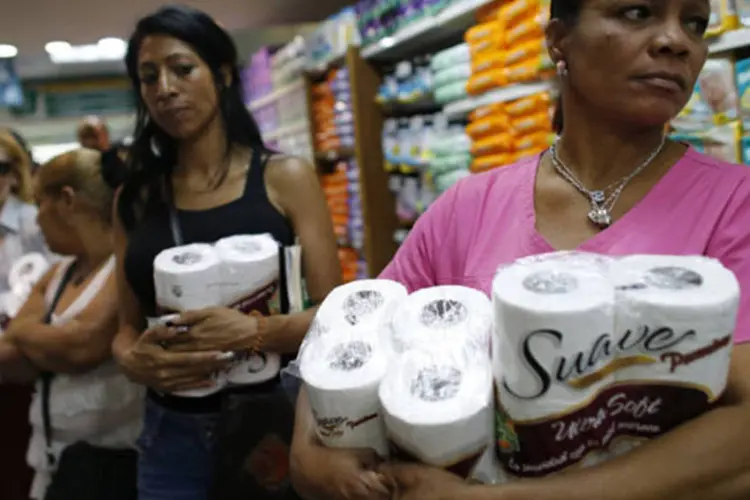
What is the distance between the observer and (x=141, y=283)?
181 cm

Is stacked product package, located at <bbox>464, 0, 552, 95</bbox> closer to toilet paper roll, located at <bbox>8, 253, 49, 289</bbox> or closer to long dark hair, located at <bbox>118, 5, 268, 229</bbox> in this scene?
long dark hair, located at <bbox>118, 5, 268, 229</bbox>

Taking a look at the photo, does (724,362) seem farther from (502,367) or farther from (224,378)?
(224,378)

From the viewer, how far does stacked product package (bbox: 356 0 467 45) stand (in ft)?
10.3

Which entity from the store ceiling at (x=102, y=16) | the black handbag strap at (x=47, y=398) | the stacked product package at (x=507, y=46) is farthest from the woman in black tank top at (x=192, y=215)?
the store ceiling at (x=102, y=16)

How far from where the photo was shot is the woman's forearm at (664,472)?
30.8 inches

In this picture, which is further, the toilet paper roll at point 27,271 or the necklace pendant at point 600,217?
the toilet paper roll at point 27,271

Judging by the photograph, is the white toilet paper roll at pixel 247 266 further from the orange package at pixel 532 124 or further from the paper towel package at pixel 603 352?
the orange package at pixel 532 124

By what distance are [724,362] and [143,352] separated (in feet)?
4.14

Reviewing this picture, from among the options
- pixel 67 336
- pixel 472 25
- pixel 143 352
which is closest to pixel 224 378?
pixel 143 352

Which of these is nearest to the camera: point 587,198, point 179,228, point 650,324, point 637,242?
point 650,324

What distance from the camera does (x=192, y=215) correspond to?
177 cm

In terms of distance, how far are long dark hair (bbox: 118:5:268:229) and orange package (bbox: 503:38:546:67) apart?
109 cm

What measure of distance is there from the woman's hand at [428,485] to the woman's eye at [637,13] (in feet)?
2.18

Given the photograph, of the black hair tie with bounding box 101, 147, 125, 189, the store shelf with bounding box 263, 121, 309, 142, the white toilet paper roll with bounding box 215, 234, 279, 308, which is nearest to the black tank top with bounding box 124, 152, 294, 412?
the white toilet paper roll with bounding box 215, 234, 279, 308
